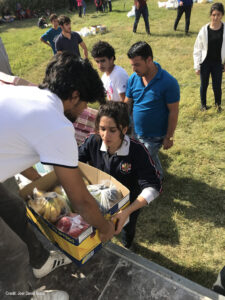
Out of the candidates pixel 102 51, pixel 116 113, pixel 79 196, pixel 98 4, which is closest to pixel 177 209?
pixel 116 113

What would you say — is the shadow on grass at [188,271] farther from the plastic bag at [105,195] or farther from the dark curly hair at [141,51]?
the dark curly hair at [141,51]

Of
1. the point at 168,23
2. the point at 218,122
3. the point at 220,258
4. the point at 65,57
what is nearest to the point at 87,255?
the point at 65,57

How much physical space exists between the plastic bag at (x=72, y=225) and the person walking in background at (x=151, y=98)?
1.70 meters

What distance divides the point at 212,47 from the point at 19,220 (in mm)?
4217

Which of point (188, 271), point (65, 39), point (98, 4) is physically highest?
point (98, 4)

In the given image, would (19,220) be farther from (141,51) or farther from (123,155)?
(141,51)

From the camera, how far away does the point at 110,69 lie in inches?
138

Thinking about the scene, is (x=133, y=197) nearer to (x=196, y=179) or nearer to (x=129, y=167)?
(x=129, y=167)

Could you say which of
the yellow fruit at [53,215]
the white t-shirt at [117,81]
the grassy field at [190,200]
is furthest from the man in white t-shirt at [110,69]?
the yellow fruit at [53,215]

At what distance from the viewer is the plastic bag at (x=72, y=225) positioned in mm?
1762

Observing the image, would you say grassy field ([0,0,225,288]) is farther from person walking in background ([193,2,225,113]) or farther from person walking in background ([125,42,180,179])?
person walking in background ([193,2,225,113])

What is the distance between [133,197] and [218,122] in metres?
3.35

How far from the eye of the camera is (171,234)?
3072mm

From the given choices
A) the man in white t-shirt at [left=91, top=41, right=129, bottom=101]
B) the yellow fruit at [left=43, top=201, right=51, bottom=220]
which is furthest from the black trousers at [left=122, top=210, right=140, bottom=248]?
the man in white t-shirt at [left=91, top=41, right=129, bottom=101]
